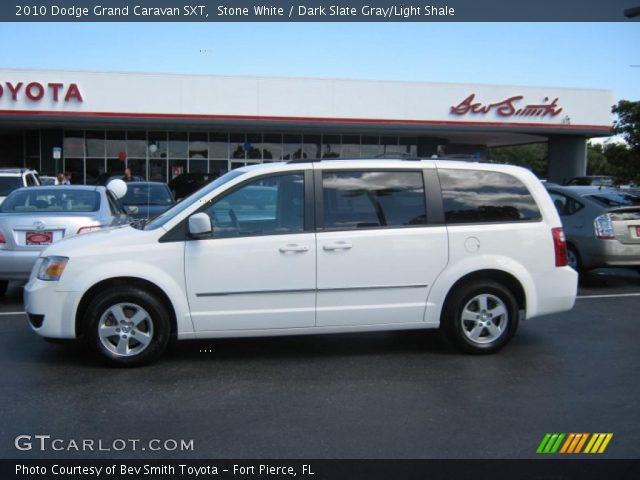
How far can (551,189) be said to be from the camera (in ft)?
36.3

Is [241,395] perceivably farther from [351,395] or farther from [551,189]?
[551,189]

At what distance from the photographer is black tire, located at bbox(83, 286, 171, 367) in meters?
5.63

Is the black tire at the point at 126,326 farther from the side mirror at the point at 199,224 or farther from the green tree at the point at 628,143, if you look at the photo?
the green tree at the point at 628,143

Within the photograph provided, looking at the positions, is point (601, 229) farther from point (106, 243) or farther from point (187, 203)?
point (106, 243)

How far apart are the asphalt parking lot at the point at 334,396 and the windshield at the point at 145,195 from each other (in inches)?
308

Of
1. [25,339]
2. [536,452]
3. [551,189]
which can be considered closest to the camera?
Result: [536,452]

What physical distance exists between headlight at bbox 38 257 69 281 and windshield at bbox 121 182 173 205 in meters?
8.96

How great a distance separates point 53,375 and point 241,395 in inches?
66.7

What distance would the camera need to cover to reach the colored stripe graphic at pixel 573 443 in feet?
13.4

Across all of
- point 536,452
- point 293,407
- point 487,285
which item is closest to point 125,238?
point 293,407

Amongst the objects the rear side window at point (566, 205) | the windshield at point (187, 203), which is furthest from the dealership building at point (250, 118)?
the windshield at point (187, 203)

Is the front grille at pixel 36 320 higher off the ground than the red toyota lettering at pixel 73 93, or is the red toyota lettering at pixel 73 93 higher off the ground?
the red toyota lettering at pixel 73 93
